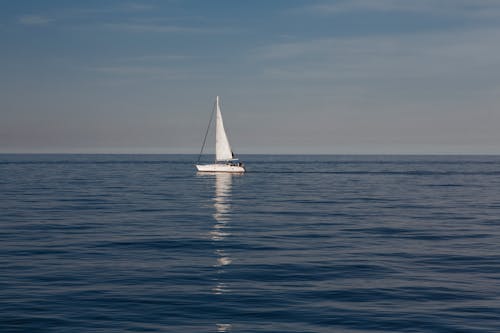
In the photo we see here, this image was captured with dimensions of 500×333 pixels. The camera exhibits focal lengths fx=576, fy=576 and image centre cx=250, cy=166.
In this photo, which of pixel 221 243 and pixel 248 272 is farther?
pixel 221 243

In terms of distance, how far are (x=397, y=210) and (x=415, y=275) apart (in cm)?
2816

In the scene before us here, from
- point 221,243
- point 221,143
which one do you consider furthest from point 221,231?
point 221,143

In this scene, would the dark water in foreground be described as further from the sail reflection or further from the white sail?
the white sail

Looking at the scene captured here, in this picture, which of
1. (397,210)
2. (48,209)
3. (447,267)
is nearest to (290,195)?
(397,210)

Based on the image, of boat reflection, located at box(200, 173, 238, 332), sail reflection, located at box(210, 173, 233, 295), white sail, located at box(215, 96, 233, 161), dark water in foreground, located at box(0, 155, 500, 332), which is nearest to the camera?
dark water in foreground, located at box(0, 155, 500, 332)

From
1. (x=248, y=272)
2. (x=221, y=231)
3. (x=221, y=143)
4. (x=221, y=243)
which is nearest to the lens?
(x=248, y=272)

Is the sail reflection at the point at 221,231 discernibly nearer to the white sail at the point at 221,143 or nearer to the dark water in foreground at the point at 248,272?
the dark water in foreground at the point at 248,272

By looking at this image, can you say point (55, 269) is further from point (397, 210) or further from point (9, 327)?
point (397, 210)

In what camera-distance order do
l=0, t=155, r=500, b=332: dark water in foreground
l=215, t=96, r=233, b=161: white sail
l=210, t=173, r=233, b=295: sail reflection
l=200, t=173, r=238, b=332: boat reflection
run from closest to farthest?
l=0, t=155, r=500, b=332: dark water in foreground < l=200, t=173, r=238, b=332: boat reflection < l=210, t=173, r=233, b=295: sail reflection < l=215, t=96, r=233, b=161: white sail

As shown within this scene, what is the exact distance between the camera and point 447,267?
24328 millimetres

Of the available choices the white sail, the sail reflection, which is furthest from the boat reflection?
the white sail

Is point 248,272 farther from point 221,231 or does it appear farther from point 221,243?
point 221,231

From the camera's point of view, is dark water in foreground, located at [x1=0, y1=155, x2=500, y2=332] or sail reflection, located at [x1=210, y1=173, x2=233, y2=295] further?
sail reflection, located at [x1=210, y1=173, x2=233, y2=295]

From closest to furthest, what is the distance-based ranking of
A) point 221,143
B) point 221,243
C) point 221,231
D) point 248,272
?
point 248,272 < point 221,243 < point 221,231 < point 221,143
